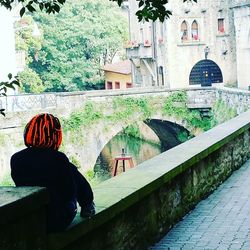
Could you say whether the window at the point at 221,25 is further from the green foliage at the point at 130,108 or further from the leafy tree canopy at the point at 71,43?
the green foliage at the point at 130,108

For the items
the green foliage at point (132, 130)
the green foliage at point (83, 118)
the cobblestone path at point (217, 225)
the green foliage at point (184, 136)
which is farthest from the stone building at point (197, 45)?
the cobblestone path at point (217, 225)

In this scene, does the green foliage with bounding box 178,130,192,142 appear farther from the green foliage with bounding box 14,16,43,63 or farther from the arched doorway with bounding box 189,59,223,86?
the green foliage with bounding box 14,16,43,63

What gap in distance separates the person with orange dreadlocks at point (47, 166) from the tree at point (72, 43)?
42398 mm

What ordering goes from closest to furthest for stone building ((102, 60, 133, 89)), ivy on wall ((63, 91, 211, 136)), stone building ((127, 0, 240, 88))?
ivy on wall ((63, 91, 211, 136))
stone building ((127, 0, 240, 88))
stone building ((102, 60, 133, 89))

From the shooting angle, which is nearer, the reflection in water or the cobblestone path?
the cobblestone path

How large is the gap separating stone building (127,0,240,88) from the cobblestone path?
3435cm

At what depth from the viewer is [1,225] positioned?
3326 mm

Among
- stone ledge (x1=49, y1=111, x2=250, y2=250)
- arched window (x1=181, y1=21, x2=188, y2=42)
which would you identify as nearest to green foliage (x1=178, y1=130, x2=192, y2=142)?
arched window (x1=181, y1=21, x2=188, y2=42)

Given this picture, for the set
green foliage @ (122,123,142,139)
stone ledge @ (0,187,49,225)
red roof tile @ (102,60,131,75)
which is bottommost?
green foliage @ (122,123,142,139)

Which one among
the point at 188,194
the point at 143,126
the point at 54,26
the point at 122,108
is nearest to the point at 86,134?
the point at 122,108

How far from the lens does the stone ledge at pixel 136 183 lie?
435 centimetres

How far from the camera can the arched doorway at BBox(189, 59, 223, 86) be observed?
43812mm

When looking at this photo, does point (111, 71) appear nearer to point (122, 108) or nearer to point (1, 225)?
point (122, 108)

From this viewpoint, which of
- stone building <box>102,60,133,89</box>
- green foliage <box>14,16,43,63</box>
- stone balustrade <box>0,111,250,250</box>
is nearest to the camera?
stone balustrade <box>0,111,250,250</box>
